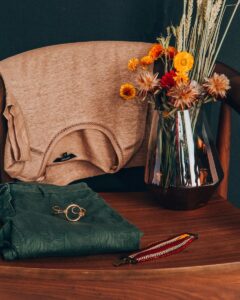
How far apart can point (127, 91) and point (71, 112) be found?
17cm

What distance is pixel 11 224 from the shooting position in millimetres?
1135

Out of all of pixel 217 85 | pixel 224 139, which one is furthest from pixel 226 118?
pixel 217 85

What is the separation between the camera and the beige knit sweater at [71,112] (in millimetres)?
1470

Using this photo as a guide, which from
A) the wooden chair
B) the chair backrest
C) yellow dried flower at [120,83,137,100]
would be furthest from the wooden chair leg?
the wooden chair

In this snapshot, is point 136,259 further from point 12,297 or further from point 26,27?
point 26,27

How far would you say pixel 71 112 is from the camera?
1.52 meters

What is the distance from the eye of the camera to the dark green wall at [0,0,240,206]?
164cm

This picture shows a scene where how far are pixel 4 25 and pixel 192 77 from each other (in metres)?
Result: 0.53

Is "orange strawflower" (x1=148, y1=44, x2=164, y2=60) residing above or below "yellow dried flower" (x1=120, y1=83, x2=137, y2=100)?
above

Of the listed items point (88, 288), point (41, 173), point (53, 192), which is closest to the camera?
point (88, 288)

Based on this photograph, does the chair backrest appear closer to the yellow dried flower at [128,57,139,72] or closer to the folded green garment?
the yellow dried flower at [128,57,139,72]

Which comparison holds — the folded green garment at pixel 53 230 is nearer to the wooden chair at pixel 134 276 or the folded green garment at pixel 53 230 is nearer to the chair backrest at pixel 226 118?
the wooden chair at pixel 134 276

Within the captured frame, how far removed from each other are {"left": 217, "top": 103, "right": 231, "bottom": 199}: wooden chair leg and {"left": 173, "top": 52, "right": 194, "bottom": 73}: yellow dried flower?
223 millimetres

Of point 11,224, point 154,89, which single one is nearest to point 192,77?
point 154,89
